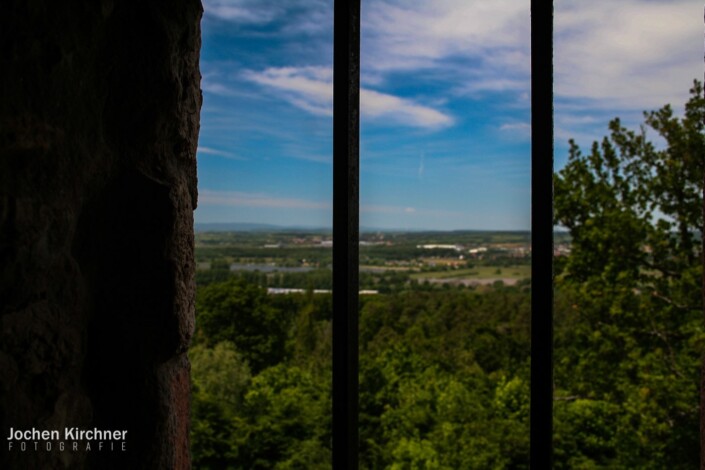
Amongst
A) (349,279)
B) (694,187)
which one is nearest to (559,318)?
(694,187)

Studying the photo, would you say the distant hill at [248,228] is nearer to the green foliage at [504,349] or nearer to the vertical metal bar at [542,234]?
the green foliage at [504,349]

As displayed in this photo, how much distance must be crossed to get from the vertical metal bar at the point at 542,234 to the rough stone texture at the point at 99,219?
1.76 feet

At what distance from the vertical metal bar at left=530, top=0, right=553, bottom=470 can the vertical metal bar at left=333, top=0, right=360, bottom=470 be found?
30 centimetres

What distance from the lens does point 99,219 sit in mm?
826

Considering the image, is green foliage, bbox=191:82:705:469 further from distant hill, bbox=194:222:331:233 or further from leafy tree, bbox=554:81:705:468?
distant hill, bbox=194:222:331:233

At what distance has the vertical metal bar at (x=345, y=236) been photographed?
3.31 ft

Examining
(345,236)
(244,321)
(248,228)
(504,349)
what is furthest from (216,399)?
(345,236)

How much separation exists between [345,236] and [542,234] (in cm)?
33

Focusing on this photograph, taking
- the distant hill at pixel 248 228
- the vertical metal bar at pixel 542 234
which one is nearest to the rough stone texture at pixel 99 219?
the vertical metal bar at pixel 542 234

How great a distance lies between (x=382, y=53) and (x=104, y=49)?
5604 millimetres

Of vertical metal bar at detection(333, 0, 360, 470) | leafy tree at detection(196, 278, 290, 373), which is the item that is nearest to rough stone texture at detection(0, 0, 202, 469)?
vertical metal bar at detection(333, 0, 360, 470)

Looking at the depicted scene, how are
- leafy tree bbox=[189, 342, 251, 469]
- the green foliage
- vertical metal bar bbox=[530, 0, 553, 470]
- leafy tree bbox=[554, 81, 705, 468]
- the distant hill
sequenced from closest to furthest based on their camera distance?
vertical metal bar bbox=[530, 0, 553, 470] → leafy tree bbox=[554, 81, 705, 468] → the green foliage → leafy tree bbox=[189, 342, 251, 469] → the distant hill

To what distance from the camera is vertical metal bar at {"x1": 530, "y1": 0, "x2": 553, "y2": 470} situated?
0.89 m

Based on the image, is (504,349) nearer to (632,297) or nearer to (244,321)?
(632,297)
